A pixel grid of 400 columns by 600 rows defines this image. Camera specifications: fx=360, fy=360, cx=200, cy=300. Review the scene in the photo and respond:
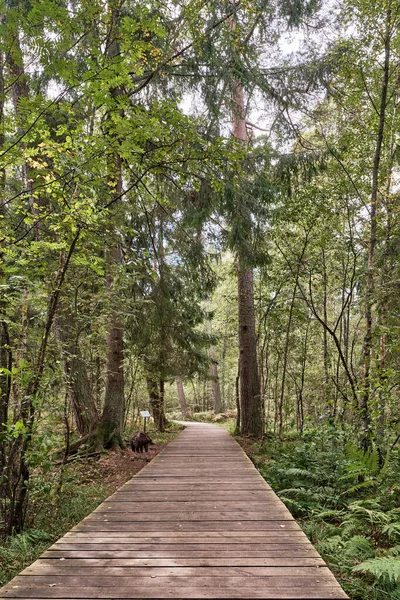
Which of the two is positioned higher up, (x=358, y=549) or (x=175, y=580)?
(x=175, y=580)

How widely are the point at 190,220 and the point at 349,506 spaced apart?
22.8 feet

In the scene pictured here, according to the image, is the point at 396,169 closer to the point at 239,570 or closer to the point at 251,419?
the point at 251,419

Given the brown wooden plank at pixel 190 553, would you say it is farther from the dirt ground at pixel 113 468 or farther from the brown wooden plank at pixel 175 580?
the dirt ground at pixel 113 468

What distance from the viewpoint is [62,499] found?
17.5 ft

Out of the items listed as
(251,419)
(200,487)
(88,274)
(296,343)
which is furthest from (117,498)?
(296,343)

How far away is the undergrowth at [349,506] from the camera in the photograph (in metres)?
2.92

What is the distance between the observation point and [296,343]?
12.4m

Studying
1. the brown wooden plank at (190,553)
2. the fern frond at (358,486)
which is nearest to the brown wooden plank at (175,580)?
the brown wooden plank at (190,553)

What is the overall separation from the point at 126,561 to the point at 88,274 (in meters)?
3.79

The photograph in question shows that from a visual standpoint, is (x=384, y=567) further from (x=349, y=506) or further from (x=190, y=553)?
(x=349, y=506)

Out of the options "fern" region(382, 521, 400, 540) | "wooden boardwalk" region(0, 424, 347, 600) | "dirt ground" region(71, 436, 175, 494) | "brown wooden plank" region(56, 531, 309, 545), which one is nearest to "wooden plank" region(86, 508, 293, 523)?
"wooden boardwalk" region(0, 424, 347, 600)

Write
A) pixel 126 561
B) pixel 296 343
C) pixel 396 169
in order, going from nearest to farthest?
pixel 126 561, pixel 396 169, pixel 296 343

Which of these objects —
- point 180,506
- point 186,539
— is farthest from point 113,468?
point 186,539

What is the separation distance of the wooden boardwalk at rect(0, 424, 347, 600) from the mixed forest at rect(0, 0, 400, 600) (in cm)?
58
